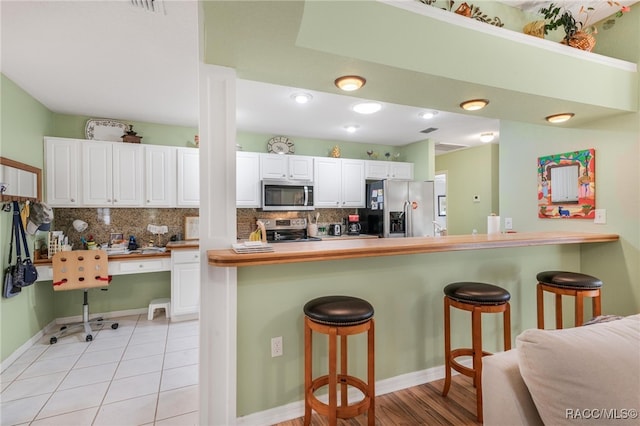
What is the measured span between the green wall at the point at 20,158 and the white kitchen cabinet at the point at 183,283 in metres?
1.32

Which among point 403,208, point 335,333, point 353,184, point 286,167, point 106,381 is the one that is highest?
point 286,167

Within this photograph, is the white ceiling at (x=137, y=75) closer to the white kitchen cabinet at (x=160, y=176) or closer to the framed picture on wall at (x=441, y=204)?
the white kitchen cabinet at (x=160, y=176)

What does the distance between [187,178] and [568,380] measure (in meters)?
4.13

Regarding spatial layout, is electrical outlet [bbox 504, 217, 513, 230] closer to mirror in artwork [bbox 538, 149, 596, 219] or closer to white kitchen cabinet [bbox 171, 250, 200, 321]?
mirror in artwork [bbox 538, 149, 596, 219]

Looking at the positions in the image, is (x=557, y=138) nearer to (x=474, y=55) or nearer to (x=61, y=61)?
(x=474, y=55)

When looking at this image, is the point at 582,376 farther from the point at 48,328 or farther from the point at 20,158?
the point at 48,328

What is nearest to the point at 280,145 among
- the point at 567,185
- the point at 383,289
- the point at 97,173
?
the point at 97,173

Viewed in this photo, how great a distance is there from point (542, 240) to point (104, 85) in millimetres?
4127

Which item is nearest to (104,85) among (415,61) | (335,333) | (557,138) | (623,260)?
(415,61)

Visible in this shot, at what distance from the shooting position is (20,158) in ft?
9.34

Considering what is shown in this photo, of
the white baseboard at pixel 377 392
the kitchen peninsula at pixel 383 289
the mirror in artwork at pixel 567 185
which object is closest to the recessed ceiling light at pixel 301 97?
the kitchen peninsula at pixel 383 289

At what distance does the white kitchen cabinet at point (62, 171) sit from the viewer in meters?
3.35

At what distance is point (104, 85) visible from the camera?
2.87m

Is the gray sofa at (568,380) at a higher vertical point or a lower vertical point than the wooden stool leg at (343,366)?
higher
